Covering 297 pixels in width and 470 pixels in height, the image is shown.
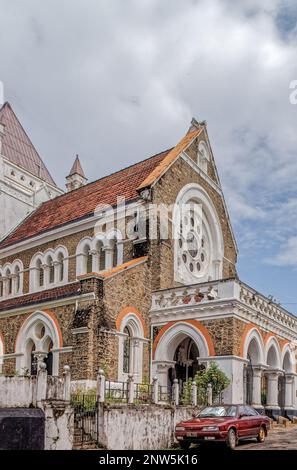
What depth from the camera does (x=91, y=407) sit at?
1544cm

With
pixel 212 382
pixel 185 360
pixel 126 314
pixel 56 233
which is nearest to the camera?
pixel 212 382

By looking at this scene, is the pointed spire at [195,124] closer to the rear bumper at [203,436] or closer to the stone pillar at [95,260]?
the stone pillar at [95,260]

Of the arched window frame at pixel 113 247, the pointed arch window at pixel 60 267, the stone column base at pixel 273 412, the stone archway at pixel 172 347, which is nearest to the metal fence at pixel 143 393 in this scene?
the stone archway at pixel 172 347

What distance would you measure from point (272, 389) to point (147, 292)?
6761 mm

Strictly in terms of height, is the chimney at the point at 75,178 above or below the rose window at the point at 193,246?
above

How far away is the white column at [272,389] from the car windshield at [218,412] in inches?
309

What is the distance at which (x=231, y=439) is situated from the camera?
51.2 ft

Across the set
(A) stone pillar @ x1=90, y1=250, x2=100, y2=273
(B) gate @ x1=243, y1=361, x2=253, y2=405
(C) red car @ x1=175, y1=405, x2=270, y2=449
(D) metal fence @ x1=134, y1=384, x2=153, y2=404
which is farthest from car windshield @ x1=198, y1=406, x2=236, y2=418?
(A) stone pillar @ x1=90, y1=250, x2=100, y2=273

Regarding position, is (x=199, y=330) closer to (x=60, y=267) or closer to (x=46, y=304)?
(x=46, y=304)

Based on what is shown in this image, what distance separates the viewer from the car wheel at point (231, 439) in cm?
1547

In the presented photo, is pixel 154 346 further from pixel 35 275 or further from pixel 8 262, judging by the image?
pixel 8 262

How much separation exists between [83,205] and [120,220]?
15.7ft

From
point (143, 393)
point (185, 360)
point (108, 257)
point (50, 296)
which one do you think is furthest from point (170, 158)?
point (143, 393)
